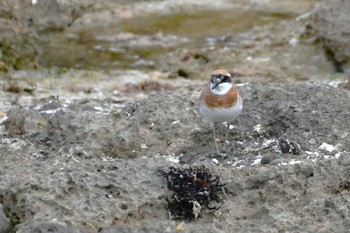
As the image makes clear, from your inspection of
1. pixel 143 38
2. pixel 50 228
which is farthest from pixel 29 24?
pixel 50 228

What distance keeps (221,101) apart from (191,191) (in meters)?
1.14

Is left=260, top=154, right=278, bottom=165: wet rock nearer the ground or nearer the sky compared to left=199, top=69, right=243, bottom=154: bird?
nearer the ground

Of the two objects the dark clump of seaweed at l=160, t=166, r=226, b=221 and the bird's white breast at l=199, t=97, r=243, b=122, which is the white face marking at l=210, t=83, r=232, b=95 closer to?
the bird's white breast at l=199, t=97, r=243, b=122

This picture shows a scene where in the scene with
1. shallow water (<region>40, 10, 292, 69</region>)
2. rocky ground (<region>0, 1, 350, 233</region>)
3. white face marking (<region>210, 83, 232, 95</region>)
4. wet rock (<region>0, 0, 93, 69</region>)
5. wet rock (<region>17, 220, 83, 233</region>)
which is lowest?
shallow water (<region>40, 10, 292, 69</region>)

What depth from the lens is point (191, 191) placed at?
474 centimetres

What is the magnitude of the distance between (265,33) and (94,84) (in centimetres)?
389

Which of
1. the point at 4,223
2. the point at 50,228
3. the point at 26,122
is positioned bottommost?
the point at 26,122

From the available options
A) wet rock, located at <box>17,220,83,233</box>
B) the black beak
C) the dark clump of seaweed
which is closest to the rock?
wet rock, located at <box>17,220,83,233</box>

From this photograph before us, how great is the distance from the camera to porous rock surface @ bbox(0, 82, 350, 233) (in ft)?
15.1

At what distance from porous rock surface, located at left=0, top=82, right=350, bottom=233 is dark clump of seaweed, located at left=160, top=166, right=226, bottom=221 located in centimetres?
6

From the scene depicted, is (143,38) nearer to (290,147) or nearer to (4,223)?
(290,147)

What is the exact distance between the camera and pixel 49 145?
6031 millimetres

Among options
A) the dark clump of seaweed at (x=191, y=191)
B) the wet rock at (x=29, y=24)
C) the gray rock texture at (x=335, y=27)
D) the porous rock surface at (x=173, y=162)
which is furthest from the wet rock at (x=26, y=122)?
the gray rock texture at (x=335, y=27)

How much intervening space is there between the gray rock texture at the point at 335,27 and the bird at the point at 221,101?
5.02 meters
